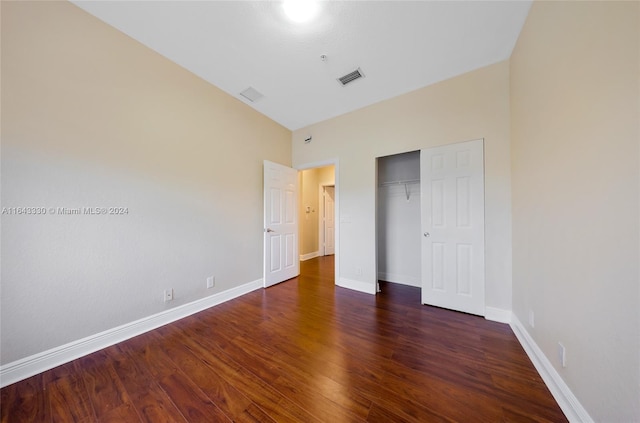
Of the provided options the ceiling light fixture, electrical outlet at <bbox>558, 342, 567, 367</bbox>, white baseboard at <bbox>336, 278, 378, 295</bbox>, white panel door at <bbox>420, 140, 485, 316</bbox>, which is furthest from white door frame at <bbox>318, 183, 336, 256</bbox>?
electrical outlet at <bbox>558, 342, 567, 367</bbox>

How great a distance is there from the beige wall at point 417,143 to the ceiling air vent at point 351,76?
0.63 meters

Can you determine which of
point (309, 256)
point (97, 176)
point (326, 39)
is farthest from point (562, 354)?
point (309, 256)

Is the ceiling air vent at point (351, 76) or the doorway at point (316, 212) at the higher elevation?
the ceiling air vent at point (351, 76)

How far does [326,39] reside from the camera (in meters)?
1.94

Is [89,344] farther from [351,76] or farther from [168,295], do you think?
[351,76]

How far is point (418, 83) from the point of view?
2.53 metres

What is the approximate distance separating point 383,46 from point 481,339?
9.82 ft

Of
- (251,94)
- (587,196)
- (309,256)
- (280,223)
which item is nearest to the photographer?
(587,196)

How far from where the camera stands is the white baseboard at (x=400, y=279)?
321cm

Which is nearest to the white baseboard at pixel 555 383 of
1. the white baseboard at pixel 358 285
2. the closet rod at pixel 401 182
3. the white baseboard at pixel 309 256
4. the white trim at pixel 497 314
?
the white trim at pixel 497 314

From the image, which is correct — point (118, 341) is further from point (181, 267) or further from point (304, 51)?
point (304, 51)

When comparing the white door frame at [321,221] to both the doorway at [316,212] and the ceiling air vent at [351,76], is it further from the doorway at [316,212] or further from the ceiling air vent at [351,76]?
the ceiling air vent at [351,76]

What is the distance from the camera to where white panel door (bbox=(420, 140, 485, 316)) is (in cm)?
224

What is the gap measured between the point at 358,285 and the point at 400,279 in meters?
0.82
